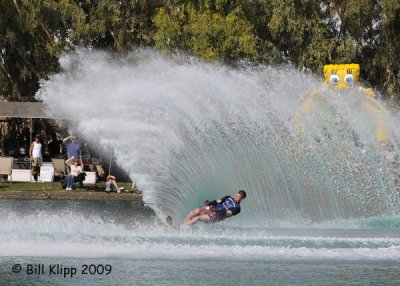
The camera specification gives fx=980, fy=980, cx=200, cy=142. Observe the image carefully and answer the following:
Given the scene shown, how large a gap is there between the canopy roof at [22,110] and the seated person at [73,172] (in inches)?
190

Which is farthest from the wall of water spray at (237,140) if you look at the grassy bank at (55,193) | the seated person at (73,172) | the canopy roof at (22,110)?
the canopy roof at (22,110)

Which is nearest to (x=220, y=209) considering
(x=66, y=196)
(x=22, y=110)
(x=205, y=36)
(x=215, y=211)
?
(x=215, y=211)

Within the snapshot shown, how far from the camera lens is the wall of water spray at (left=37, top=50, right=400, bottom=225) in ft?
68.0

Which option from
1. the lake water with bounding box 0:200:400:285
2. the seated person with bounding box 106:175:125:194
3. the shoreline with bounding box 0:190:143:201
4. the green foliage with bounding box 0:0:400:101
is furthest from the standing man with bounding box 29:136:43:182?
the lake water with bounding box 0:200:400:285

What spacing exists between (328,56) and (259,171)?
18387 mm

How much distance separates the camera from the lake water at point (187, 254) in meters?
15.1

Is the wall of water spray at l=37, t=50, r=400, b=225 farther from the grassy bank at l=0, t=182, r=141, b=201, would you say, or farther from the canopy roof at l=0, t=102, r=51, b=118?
the canopy roof at l=0, t=102, r=51, b=118

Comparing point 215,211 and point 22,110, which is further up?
point 22,110

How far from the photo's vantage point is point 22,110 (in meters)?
36.9

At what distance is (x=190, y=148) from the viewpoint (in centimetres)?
2159

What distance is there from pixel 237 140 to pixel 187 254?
20.1ft

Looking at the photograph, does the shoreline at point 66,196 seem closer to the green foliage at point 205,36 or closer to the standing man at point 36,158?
the standing man at point 36,158

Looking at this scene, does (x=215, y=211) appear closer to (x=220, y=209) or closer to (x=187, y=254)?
(x=220, y=209)

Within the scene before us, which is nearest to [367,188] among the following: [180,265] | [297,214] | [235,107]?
[297,214]
